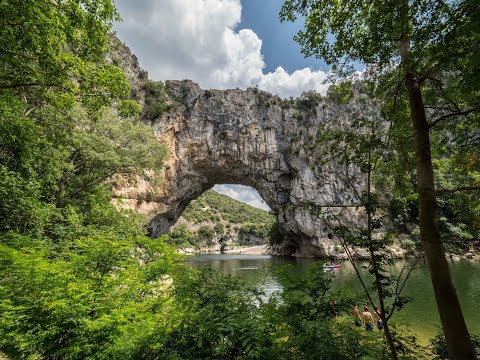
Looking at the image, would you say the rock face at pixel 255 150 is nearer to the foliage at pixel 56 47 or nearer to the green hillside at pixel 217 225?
the foliage at pixel 56 47

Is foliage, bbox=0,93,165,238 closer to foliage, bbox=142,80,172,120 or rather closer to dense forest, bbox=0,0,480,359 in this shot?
dense forest, bbox=0,0,480,359

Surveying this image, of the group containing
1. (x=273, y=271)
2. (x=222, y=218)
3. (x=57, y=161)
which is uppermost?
(x=222, y=218)

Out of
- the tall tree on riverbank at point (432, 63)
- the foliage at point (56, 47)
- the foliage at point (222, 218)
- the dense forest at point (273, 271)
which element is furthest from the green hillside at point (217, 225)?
the tall tree on riverbank at point (432, 63)

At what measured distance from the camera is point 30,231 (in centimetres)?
926

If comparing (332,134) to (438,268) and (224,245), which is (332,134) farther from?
(224,245)

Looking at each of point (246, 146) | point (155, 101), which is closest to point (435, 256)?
point (246, 146)

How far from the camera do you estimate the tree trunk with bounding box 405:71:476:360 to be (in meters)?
3.21

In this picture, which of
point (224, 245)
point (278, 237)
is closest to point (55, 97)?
point (278, 237)

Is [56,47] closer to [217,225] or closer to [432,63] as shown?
[432,63]

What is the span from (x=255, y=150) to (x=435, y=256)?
133 ft

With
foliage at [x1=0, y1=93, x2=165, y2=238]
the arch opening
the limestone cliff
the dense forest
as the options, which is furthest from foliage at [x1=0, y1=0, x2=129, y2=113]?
the arch opening

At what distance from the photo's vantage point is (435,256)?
11.3 ft

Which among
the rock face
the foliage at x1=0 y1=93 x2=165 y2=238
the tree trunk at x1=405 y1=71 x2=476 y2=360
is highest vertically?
the rock face

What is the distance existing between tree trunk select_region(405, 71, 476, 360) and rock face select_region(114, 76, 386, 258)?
36.3 metres
